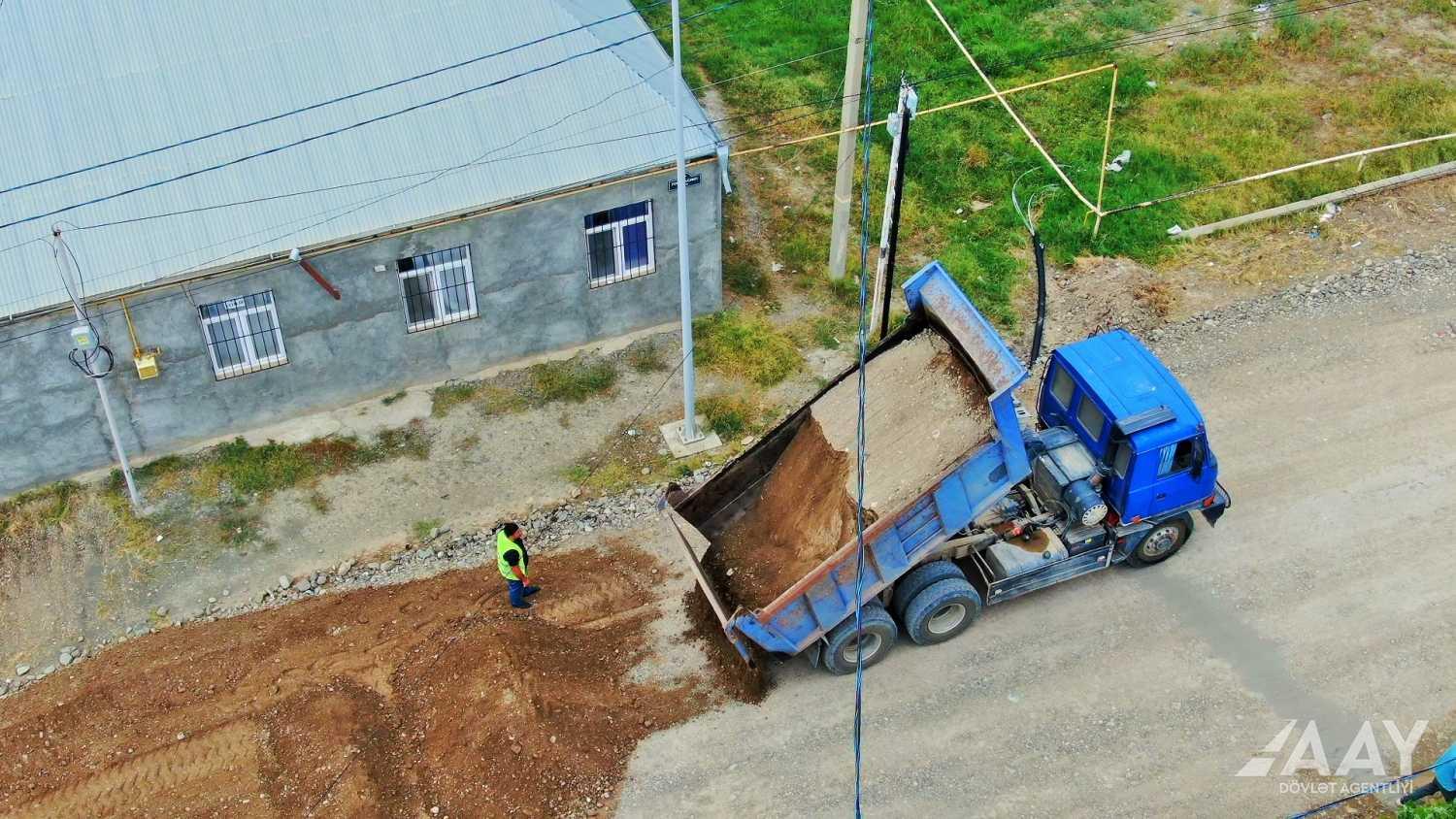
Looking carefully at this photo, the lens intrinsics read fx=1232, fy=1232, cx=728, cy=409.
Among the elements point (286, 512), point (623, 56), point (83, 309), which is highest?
point (623, 56)

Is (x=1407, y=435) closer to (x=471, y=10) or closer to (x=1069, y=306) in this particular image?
(x=1069, y=306)

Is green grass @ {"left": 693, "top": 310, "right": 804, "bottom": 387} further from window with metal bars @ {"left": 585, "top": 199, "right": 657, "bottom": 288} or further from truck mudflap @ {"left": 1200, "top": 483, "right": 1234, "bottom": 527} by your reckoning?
truck mudflap @ {"left": 1200, "top": 483, "right": 1234, "bottom": 527}

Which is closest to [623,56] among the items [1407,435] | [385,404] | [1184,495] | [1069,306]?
[385,404]

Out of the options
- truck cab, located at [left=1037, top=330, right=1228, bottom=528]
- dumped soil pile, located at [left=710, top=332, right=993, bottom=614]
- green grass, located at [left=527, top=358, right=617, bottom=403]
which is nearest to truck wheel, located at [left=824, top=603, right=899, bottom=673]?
→ dumped soil pile, located at [left=710, top=332, right=993, bottom=614]

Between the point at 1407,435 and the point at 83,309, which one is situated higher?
the point at 83,309

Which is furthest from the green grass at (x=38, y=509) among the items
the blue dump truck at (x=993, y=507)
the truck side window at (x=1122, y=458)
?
the truck side window at (x=1122, y=458)
